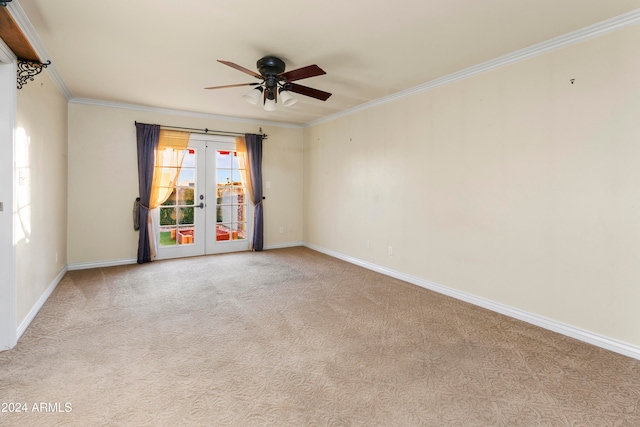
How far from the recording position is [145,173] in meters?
5.29

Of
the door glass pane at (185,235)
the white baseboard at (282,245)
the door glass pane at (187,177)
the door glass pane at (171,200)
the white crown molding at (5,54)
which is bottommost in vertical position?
the white baseboard at (282,245)

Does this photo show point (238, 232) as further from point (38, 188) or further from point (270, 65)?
point (270, 65)

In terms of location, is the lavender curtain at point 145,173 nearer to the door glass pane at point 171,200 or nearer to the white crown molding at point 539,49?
the door glass pane at point 171,200

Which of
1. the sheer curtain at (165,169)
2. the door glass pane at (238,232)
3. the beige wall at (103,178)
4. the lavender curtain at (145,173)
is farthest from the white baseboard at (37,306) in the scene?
the door glass pane at (238,232)

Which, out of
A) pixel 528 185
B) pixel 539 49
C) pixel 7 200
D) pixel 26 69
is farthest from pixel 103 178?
pixel 539 49

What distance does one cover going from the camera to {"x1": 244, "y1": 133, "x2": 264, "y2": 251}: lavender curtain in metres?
6.21

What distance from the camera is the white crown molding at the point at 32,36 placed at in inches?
91.7

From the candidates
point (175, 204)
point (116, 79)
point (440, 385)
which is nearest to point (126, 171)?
point (175, 204)

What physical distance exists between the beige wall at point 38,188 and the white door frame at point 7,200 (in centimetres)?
13

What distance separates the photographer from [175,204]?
5.70 meters

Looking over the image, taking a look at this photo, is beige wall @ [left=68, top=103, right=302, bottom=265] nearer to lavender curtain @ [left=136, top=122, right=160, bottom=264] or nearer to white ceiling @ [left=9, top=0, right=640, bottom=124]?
lavender curtain @ [left=136, top=122, right=160, bottom=264]

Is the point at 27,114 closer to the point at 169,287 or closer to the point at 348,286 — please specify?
the point at 169,287

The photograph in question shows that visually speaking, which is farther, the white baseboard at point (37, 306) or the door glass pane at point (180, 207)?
the door glass pane at point (180, 207)

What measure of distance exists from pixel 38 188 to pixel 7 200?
3.22 ft
